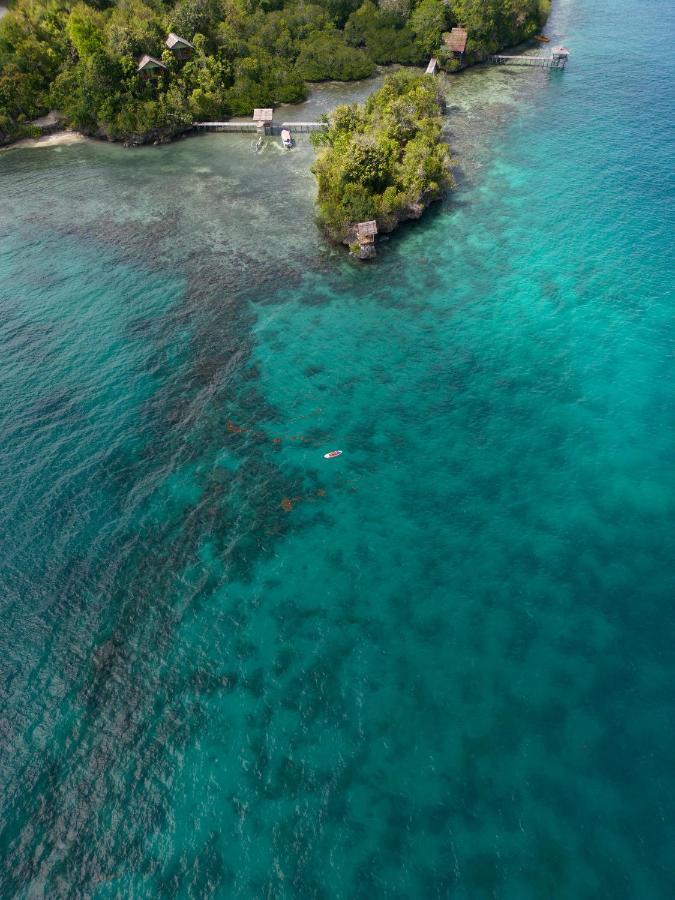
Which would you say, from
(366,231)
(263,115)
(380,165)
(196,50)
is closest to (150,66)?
(196,50)

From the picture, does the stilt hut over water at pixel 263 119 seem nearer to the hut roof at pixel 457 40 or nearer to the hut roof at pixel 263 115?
the hut roof at pixel 263 115

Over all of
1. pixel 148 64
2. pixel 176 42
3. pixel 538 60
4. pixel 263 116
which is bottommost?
pixel 263 116

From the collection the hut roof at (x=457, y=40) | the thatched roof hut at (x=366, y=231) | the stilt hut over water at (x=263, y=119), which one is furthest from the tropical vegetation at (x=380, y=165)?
the hut roof at (x=457, y=40)

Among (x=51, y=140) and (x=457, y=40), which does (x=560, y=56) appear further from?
(x=51, y=140)

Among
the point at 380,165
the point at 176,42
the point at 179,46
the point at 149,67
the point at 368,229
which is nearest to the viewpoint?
the point at 368,229

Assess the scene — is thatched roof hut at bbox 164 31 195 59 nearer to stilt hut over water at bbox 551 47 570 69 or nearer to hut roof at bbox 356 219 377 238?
hut roof at bbox 356 219 377 238

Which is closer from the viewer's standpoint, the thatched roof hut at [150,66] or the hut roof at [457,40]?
the thatched roof hut at [150,66]

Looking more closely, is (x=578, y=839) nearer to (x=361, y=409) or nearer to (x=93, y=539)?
(x=361, y=409)

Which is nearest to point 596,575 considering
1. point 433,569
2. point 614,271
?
point 433,569

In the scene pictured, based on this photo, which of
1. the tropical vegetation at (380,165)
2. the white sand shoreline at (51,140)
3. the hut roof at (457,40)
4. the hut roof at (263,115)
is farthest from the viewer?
the hut roof at (457,40)
